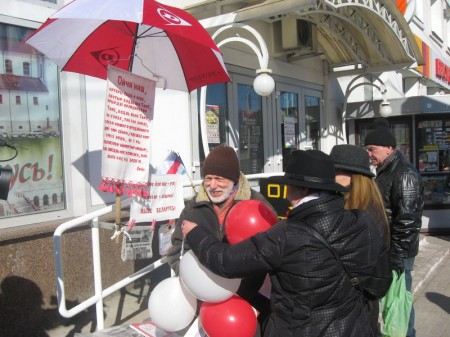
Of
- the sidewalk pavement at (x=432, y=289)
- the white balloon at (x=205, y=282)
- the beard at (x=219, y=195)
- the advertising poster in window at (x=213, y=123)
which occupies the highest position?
the advertising poster in window at (x=213, y=123)

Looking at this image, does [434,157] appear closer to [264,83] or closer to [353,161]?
[264,83]

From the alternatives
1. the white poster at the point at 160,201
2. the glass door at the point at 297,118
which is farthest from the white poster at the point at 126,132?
the glass door at the point at 297,118

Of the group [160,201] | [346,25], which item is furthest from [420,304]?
[346,25]

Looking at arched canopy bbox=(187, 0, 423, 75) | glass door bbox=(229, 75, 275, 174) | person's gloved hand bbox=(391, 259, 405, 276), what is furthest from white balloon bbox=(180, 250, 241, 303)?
glass door bbox=(229, 75, 275, 174)

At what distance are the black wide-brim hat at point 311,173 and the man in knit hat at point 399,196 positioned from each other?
4.14ft

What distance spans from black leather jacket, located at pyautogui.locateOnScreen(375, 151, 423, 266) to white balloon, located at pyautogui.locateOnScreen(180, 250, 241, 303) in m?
1.37

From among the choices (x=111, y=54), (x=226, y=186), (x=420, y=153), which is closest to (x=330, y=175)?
(x=226, y=186)

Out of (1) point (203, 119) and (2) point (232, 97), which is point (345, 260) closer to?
(1) point (203, 119)

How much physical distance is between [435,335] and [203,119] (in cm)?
319

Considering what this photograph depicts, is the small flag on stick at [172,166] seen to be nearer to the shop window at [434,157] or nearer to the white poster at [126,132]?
the white poster at [126,132]

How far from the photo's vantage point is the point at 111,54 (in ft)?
11.1

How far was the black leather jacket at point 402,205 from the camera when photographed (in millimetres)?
2955

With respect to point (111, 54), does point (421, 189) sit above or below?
below

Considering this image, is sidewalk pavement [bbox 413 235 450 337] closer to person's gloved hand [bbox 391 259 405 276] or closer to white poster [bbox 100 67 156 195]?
person's gloved hand [bbox 391 259 405 276]
